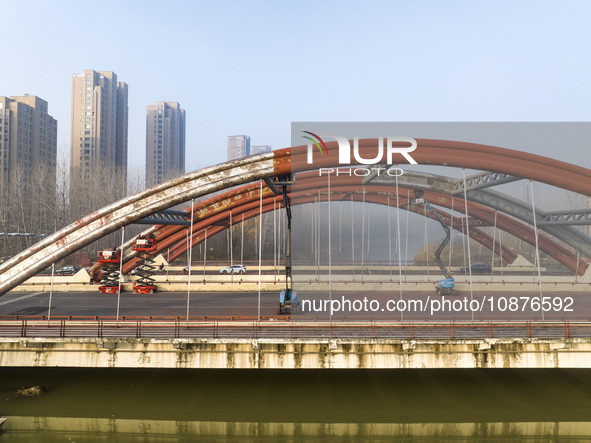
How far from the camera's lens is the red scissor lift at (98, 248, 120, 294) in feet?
130

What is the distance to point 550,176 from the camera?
27.2m

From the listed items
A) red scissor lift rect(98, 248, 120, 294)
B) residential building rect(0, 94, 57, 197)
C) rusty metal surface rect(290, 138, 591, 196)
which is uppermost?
residential building rect(0, 94, 57, 197)

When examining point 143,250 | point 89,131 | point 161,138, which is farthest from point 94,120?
point 143,250

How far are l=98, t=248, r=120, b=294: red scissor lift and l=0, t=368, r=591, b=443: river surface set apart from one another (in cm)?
1748

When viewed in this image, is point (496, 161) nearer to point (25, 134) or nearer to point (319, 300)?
point (319, 300)

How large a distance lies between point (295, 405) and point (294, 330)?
3891 mm

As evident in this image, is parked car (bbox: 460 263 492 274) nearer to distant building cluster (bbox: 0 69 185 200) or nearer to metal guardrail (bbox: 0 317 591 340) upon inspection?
metal guardrail (bbox: 0 317 591 340)

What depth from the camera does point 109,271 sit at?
41906 mm

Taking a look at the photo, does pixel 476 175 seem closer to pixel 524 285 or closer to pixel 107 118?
pixel 524 285

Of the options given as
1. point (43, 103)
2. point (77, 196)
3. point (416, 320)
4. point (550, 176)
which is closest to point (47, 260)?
point (416, 320)

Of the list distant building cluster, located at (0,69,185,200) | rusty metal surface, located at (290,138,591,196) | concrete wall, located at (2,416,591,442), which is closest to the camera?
→ concrete wall, located at (2,416,591,442)

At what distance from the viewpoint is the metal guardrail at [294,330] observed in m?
19.4

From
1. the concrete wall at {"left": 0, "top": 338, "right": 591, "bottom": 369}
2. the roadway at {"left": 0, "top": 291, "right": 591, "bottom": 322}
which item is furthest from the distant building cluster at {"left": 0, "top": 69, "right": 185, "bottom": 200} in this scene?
the concrete wall at {"left": 0, "top": 338, "right": 591, "bottom": 369}

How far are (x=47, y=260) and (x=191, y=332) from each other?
12116mm
